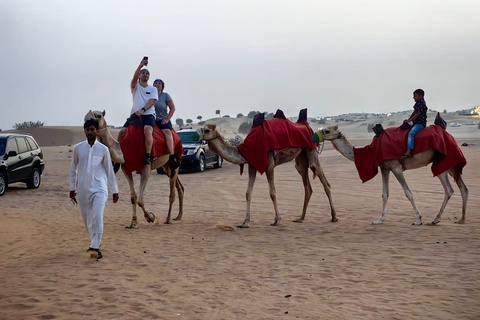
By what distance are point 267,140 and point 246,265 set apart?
389 cm

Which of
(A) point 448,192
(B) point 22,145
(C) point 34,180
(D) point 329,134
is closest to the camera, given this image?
(A) point 448,192

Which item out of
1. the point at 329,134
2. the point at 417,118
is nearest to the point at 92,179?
the point at 329,134

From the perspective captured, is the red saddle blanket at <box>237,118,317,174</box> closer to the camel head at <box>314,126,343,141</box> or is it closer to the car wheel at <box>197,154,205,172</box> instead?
the camel head at <box>314,126,343,141</box>

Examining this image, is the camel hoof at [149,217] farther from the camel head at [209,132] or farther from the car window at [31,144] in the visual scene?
the car window at [31,144]

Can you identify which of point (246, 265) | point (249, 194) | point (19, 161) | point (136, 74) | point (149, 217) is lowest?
point (246, 265)

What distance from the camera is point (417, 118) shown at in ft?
38.1

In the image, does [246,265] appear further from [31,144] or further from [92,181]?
[31,144]

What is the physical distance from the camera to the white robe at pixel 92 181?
830cm

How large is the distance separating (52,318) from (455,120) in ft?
341

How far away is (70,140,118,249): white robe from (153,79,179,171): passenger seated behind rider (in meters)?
3.58

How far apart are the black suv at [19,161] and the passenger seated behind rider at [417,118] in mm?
12363

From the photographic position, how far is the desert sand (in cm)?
632

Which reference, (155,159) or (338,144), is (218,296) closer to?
(155,159)

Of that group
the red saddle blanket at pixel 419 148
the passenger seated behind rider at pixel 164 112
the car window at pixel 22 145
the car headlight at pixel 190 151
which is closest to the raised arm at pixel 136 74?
the passenger seated behind rider at pixel 164 112
